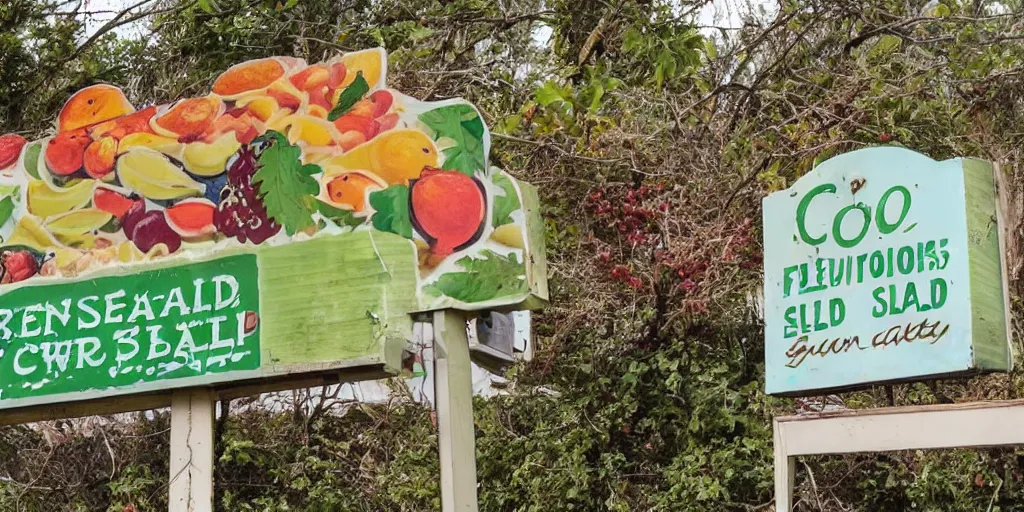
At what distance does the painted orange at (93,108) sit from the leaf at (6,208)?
1.23 feet

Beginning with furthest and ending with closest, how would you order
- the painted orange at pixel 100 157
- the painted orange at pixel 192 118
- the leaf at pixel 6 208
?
the leaf at pixel 6 208 → the painted orange at pixel 100 157 → the painted orange at pixel 192 118

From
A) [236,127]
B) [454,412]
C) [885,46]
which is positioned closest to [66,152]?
[236,127]

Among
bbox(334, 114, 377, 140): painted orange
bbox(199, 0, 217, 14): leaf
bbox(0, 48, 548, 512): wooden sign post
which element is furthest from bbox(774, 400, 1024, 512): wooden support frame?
bbox(199, 0, 217, 14): leaf

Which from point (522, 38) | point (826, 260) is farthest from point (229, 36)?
point (826, 260)

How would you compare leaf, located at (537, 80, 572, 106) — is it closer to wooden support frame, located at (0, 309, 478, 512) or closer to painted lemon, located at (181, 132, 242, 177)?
painted lemon, located at (181, 132, 242, 177)

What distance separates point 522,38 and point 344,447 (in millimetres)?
3239

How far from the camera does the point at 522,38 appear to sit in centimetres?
864

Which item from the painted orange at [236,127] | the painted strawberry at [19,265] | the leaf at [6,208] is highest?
the painted orange at [236,127]

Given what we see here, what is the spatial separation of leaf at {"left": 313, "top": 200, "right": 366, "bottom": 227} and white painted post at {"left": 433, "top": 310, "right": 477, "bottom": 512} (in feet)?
1.66

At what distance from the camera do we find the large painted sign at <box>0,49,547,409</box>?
14.8ft

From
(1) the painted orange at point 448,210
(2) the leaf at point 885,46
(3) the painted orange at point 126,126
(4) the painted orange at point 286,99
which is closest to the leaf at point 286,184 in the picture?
→ (4) the painted orange at point 286,99

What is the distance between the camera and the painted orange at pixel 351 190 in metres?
4.67

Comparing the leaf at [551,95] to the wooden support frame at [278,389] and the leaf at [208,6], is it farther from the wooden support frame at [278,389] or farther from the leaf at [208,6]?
the wooden support frame at [278,389]

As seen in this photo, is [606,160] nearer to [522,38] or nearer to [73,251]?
[522,38]
